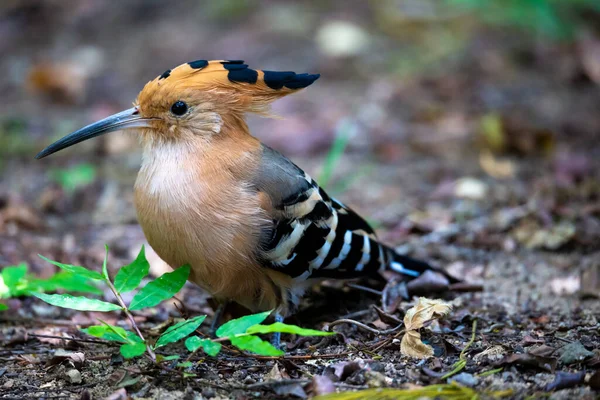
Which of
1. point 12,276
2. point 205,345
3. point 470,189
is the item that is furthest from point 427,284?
point 12,276

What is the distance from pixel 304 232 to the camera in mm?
3125

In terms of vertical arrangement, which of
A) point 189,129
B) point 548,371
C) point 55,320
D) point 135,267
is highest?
point 189,129

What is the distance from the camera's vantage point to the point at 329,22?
327 inches

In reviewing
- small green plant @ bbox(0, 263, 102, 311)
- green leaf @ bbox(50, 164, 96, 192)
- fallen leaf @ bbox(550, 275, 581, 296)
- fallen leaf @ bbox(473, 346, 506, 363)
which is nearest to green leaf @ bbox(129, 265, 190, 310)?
small green plant @ bbox(0, 263, 102, 311)

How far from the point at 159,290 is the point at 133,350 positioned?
324 mm

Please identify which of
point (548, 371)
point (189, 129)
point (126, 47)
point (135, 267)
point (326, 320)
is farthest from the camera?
point (126, 47)

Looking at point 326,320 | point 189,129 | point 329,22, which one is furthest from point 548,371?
point 329,22

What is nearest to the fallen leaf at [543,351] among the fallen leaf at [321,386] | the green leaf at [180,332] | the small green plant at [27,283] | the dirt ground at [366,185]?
the dirt ground at [366,185]

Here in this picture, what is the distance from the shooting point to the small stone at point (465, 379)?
7.78ft

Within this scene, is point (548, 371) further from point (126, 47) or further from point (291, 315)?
point (126, 47)

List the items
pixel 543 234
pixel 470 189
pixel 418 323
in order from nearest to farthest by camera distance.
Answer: pixel 418 323
pixel 543 234
pixel 470 189

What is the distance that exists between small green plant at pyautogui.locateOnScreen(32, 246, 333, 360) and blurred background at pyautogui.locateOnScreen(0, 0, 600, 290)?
1339 mm

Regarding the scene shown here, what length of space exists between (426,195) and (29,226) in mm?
2755

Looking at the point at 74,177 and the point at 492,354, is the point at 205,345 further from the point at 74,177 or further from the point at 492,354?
the point at 74,177
